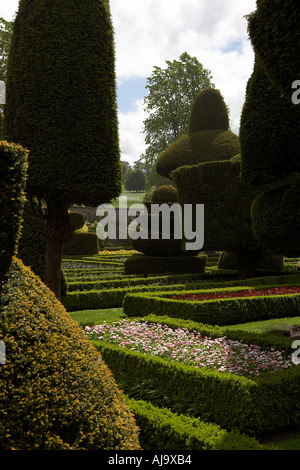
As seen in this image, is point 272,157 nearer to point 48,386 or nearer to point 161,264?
point 48,386

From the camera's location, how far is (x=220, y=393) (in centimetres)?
525

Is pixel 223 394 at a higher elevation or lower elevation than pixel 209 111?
lower

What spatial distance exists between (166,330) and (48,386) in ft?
18.2

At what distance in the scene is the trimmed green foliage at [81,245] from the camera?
29703 millimetres

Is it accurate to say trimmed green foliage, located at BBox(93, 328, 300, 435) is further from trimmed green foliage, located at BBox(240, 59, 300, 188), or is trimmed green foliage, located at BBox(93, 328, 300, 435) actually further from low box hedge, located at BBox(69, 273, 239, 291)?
low box hedge, located at BBox(69, 273, 239, 291)

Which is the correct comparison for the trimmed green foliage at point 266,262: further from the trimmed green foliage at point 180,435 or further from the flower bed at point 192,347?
the trimmed green foliage at point 180,435

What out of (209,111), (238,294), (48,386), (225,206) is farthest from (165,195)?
(48,386)

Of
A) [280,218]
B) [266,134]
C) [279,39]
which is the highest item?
[279,39]

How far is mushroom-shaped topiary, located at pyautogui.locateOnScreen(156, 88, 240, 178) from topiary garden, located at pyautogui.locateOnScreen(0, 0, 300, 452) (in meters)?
6.03

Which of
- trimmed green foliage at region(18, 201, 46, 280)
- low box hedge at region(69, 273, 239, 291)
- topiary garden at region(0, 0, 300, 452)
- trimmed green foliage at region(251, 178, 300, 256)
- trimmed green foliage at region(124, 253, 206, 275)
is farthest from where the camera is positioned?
trimmed green foliage at region(124, 253, 206, 275)

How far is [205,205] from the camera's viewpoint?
17.1 m

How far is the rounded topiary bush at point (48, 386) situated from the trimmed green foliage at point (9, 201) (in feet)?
0.92

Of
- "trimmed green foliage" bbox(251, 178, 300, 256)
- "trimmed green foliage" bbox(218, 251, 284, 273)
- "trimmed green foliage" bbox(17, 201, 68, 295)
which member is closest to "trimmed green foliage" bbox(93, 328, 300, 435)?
"trimmed green foliage" bbox(251, 178, 300, 256)

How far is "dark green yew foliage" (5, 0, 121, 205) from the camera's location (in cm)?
1038
